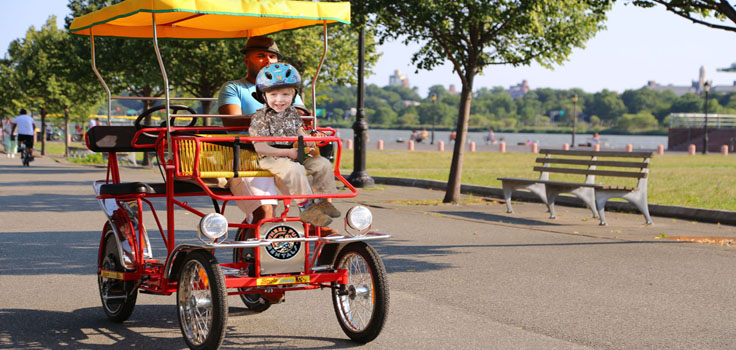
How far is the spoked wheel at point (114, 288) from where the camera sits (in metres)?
5.96

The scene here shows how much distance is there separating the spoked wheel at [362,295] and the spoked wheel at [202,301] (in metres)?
0.85

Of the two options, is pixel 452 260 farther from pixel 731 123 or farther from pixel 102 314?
pixel 731 123

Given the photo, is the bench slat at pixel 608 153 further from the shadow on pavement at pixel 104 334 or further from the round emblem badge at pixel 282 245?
the round emblem badge at pixel 282 245

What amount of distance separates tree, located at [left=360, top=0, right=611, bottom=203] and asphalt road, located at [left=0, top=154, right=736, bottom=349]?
362 centimetres

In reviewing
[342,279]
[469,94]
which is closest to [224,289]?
[342,279]

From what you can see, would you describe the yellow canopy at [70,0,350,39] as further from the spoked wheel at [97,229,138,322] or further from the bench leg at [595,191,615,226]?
the bench leg at [595,191,615,226]

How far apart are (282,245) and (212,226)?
56cm

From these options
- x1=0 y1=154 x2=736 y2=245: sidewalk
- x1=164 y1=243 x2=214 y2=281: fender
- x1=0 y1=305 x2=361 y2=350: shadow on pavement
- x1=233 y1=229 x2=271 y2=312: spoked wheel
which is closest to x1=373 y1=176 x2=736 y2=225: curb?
x1=0 y1=154 x2=736 y2=245: sidewalk

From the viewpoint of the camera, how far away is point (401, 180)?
20.4m

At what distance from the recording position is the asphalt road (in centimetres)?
561

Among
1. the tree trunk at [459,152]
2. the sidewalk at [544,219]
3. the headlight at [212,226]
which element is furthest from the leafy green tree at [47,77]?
the headlight at [212,226]

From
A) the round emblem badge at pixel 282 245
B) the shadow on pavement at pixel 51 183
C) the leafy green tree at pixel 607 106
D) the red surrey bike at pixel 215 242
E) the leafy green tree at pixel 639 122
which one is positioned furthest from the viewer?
the leafy green tree at pixel 607 106

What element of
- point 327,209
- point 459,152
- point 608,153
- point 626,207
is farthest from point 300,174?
point 459,152

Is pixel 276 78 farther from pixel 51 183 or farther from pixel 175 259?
pixel 51 183
